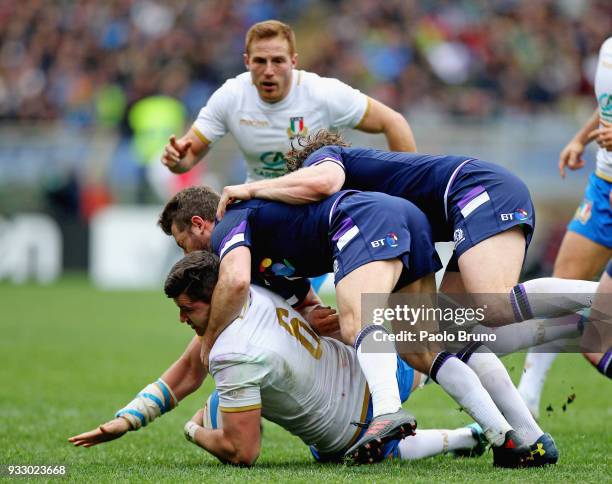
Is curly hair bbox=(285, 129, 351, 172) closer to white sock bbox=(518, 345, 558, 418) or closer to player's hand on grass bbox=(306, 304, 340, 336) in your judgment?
player's hand on grass bbox=(306, 304, 340, 336)

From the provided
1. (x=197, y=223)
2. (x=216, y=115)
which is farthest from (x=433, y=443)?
(x=216, y=115)

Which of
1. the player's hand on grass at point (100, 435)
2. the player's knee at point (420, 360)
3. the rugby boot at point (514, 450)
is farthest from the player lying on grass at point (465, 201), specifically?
the player's hand on grass at point (100, 435)

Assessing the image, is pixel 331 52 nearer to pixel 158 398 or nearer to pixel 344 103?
pixel 344 103

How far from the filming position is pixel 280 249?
5.61m

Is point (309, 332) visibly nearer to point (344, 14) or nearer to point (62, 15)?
point (344, 14)

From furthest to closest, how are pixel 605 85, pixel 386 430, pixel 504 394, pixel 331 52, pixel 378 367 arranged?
pixel 331 52, pixel 605 85, pixel 504 394, pixel 378 367, pixel 386 430

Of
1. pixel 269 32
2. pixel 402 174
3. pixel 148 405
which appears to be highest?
pixel 269 32

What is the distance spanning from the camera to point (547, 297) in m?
5.56

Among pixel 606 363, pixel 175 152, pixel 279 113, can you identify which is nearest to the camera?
pixel 606 363

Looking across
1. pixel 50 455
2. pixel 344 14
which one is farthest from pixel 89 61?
pixel 50 455

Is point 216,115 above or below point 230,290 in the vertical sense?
above

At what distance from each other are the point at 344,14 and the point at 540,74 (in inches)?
184

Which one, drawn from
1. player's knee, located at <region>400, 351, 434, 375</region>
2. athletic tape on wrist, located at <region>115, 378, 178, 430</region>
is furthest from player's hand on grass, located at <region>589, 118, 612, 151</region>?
athletic tape on wrist, located at <region>115, 378, 178, 430</region>

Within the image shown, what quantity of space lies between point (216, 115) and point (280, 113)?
453 mm
